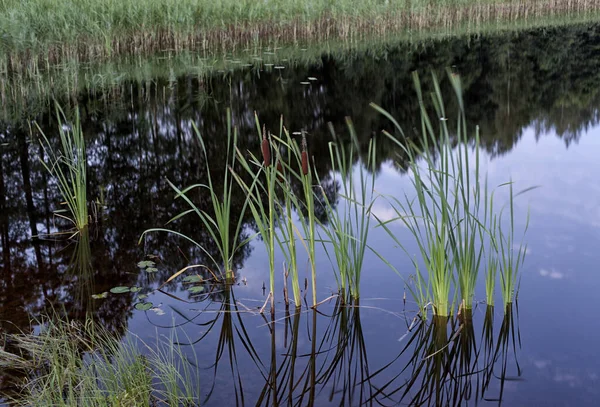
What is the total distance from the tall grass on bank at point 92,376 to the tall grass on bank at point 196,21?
860cm

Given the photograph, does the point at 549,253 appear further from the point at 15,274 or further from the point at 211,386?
the point at 15,274

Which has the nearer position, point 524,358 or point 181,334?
point 524,358

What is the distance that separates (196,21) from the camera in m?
13.1

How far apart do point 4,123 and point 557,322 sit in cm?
694

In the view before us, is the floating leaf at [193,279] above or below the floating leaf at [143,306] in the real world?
above

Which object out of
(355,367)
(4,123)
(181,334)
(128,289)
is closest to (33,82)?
(4,123)

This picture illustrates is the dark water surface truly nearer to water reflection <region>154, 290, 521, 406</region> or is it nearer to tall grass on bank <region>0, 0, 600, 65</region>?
water reflection <region>154, 290, 521, 406</region>

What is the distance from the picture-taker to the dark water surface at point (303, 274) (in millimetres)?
2938

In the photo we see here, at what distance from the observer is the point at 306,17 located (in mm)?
14289

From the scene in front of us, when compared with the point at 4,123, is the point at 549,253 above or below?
below

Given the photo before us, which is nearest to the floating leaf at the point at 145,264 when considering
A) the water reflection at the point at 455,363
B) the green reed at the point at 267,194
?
the green reed at the point at 267,194

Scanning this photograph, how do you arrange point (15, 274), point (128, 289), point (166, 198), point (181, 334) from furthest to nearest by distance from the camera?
point (166, 198) < point (15, 274) < point (128, 289) < point (181, 334)

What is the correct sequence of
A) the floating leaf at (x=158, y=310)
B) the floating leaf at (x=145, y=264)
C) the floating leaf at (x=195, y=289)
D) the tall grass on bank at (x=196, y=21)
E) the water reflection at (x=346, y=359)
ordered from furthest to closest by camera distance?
the tall grass on bank at (x=196, y=21)
the floating leaf at (x=145, y=264)
the floating leaf at (x=195, y=289)
the floating leaf at (x=158, y=310)
the water reflection at (x=346, y=359)

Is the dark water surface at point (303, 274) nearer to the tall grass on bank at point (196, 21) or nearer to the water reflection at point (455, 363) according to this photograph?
the water reflection at point (455, 363)
